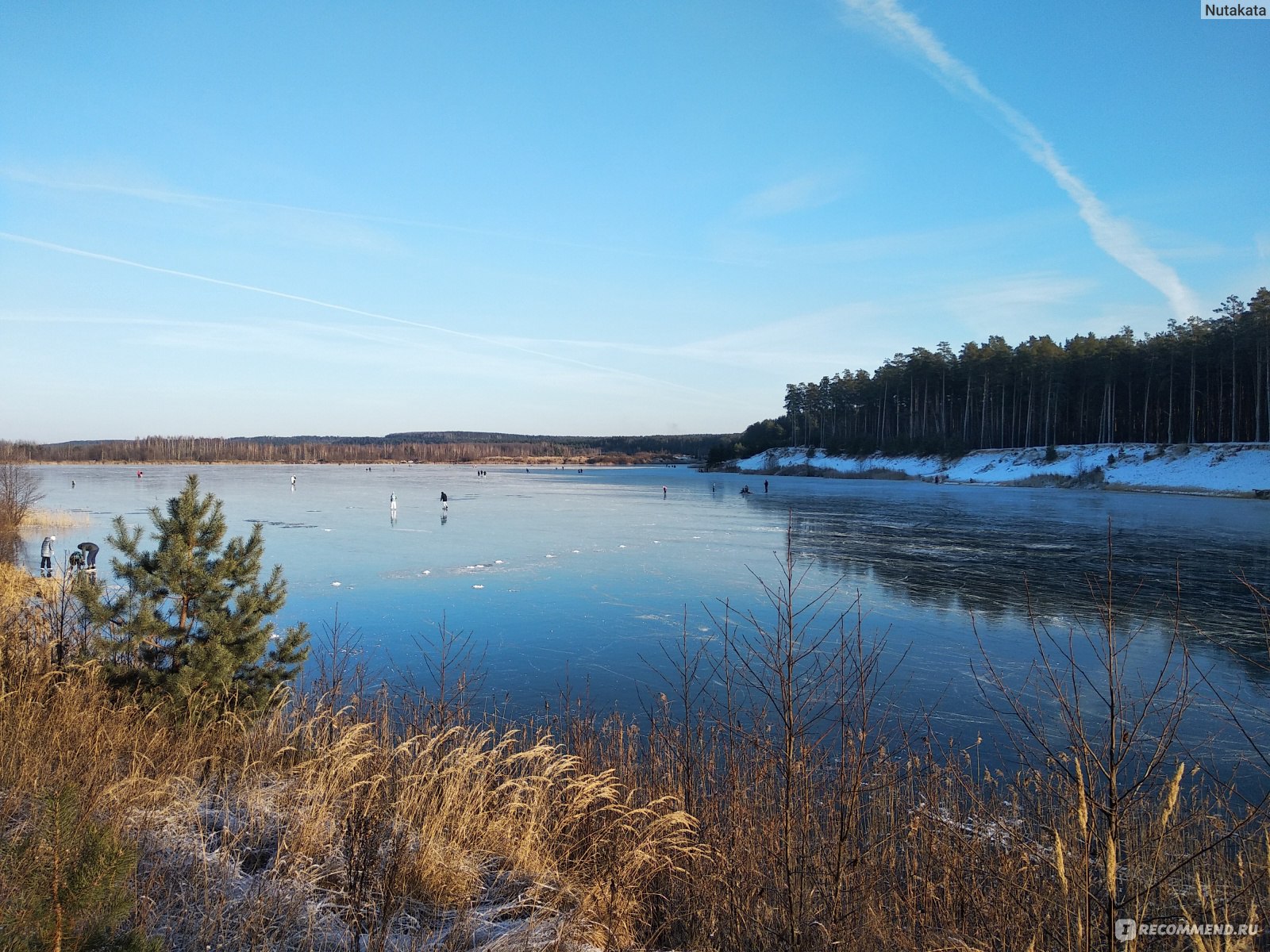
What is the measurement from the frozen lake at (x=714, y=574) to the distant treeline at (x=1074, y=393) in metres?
20.5

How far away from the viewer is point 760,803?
230 inches

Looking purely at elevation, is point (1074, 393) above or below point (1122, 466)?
above

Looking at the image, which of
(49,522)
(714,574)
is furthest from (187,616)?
(49,522)

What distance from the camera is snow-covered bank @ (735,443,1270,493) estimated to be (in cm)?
4725

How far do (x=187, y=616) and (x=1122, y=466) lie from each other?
6268cm

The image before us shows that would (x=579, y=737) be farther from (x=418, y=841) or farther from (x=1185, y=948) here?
(x=1185, y=948)

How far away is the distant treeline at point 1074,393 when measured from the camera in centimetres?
5550

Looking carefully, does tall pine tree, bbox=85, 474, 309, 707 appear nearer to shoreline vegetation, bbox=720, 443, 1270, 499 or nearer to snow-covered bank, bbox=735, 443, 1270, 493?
shoreline vegetation, bbox=720, 443, 1270, 499

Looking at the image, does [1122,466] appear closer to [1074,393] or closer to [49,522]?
[1074,393]

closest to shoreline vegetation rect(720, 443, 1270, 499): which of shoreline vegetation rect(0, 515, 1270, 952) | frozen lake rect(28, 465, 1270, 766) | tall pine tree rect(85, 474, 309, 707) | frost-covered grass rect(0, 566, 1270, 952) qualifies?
frozen lake rect(28, 465, 1270, 766)

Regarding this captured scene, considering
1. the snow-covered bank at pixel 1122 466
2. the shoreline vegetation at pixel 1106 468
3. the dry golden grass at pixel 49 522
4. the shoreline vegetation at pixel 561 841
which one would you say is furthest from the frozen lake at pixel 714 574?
the snow-covered bank at pixel 1122 466

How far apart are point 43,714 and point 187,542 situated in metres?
1.60

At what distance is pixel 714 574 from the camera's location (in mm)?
19062

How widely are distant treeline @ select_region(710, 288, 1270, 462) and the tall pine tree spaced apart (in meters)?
63.2
